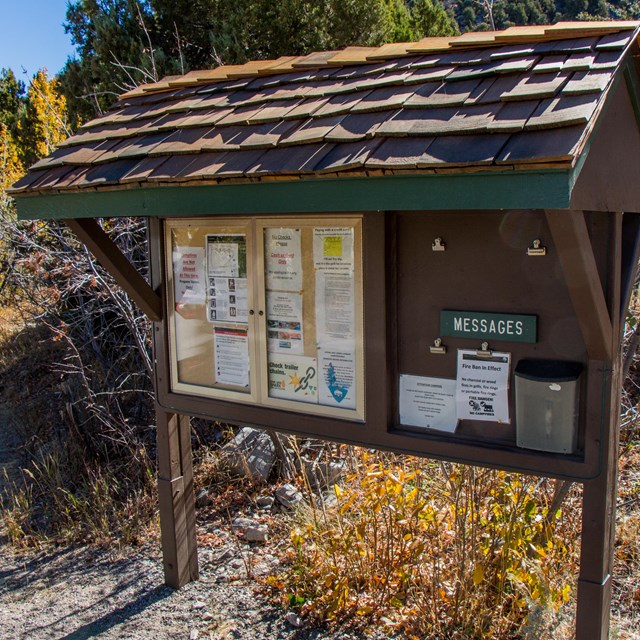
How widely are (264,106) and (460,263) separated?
1.22 m

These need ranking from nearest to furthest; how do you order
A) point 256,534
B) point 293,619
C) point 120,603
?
point 293,619 < point 120,603 < point 256,534

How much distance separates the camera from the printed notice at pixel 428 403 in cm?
285

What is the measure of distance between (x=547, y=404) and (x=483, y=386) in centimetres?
28

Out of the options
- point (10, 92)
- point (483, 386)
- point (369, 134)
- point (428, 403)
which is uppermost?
point (10, 92)

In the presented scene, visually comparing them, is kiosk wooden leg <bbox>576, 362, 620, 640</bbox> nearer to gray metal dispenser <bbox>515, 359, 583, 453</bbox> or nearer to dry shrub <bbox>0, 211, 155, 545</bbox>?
gray metal dispenser <bbox>515, 359, 583, 453</bbox>

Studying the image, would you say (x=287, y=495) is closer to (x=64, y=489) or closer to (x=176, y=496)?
(x=176, y=496)

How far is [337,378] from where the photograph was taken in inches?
124

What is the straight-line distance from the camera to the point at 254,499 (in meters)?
5.20

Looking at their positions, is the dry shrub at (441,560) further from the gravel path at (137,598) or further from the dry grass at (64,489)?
the dry grass at (64,489)

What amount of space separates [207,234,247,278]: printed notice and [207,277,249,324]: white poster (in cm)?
4

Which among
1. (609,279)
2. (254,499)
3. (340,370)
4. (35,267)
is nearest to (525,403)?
(609,279)

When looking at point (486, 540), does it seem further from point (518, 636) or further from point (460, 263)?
point (460, 263)

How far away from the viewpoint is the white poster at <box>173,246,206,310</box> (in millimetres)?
3584

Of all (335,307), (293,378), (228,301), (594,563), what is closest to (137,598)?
(293,378)
